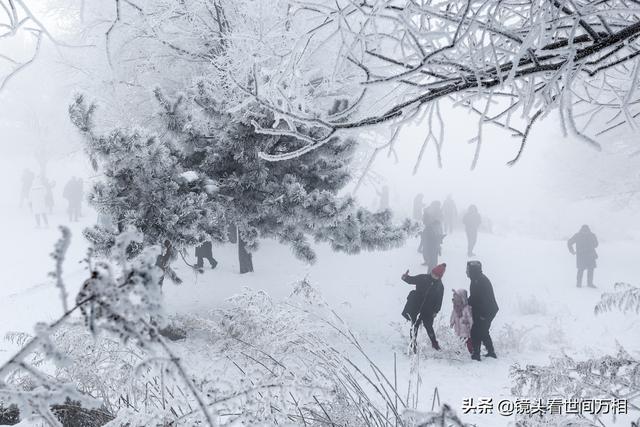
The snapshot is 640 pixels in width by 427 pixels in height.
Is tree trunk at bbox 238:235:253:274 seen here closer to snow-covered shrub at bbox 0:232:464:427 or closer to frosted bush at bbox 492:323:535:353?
snow-covered shrub at bbox 0:232:464:427

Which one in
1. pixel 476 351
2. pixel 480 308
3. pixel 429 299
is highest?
pixel 429 299

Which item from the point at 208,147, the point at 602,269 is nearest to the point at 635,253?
the point at 602,269

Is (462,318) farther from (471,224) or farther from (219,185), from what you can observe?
(471,224)

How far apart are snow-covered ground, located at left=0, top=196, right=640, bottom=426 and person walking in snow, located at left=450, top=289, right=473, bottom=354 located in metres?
0.28

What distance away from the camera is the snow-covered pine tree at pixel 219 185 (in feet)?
16.4

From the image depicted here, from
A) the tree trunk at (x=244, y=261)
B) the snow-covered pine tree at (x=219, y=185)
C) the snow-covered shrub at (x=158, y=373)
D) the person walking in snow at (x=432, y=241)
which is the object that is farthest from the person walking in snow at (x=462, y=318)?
the person walking in snow at (x=432, y=241)

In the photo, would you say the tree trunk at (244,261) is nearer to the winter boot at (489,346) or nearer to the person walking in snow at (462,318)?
the person walking in snow at (462,318)

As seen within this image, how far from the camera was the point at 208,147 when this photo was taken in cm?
600

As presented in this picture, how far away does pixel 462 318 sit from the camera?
6383 millimetres

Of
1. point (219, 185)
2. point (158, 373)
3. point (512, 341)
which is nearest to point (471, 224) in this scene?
→ point (512, 341)

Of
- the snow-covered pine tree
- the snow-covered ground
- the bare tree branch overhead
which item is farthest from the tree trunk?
the bare tree branch overhead

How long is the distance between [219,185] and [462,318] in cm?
382

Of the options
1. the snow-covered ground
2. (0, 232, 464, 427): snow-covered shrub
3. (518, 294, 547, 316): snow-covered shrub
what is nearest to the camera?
(0, 232, 464, 427): snow-covered shrub

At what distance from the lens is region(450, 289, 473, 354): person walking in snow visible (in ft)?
20.9
